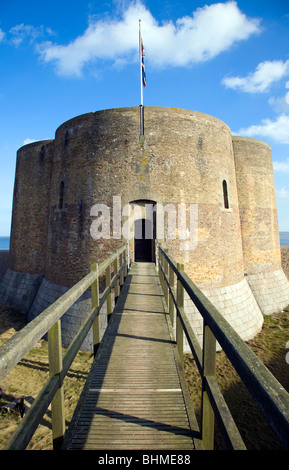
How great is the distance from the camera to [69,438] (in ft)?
6.41

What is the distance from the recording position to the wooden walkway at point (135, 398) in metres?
2.03

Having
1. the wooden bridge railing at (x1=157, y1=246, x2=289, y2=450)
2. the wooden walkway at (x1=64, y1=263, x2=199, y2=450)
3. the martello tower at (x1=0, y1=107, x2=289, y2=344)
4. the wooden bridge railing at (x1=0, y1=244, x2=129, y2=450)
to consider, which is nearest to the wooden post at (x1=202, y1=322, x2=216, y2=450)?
the wooden bridge railing at (x1=157, y1=246, x2=289, y2=450)

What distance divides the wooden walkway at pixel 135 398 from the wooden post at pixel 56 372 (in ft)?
0.33

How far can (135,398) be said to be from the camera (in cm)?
255

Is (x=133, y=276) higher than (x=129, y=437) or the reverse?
higher

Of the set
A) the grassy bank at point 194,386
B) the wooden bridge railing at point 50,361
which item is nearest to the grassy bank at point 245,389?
the grassy bank at point 194,386

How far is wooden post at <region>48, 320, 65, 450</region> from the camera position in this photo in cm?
175

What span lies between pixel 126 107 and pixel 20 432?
9695 millimetres

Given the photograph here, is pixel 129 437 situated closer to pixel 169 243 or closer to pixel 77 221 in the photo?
pixel 169 243

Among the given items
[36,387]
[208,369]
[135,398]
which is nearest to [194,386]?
[36,387]

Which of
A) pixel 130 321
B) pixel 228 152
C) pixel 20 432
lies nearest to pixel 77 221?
pixel 130 321

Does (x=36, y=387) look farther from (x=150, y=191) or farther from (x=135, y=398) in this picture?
(x=150, y=191)

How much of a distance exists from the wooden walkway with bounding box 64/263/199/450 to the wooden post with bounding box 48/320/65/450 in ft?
0.33

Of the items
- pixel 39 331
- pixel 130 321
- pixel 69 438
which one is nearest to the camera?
pixel 39 331
